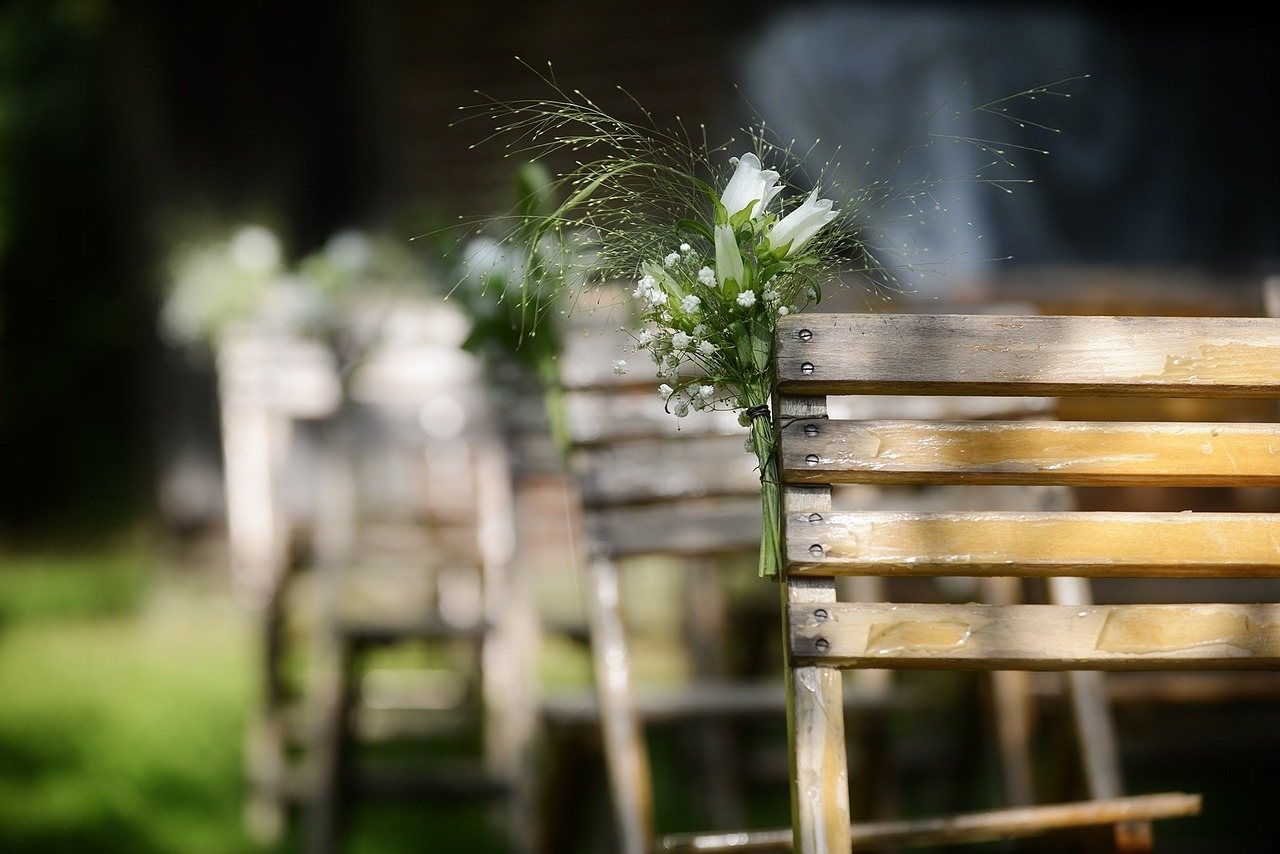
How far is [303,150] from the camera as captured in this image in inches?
277

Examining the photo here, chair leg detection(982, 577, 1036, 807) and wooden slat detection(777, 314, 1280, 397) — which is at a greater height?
wooden slat detection(777, 314, 1280, 397)

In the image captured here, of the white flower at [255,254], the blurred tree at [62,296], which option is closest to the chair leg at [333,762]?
the white flower at [255,254]

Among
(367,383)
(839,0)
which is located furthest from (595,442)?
(839,0)

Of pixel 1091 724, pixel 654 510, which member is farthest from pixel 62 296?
pixel 1091 724

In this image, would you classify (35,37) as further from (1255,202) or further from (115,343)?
(1255,202)

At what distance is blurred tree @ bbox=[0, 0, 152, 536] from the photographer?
1016 cm

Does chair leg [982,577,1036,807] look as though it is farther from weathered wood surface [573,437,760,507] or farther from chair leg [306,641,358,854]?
chair leg [306,641,358,854]

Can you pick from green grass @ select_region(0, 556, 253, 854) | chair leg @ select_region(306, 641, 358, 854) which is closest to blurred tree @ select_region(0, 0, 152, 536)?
green grass @ select_region(0, 556, 253, 854)

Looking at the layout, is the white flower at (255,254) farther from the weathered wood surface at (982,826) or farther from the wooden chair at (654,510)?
the weathered wood surface at (982,826)

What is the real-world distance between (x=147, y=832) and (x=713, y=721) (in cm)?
163

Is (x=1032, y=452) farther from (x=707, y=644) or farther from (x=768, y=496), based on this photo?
(x=707, y=644)

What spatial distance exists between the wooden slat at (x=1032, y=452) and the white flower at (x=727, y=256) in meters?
0.20

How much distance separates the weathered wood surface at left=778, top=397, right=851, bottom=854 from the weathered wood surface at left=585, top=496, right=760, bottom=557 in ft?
3.40

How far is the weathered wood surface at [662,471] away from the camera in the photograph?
249cm
